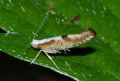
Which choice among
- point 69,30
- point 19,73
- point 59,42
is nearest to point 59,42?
point 59,42

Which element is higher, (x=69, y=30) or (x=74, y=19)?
(x=74, y=19)

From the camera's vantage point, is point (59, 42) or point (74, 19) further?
point (74, 19)

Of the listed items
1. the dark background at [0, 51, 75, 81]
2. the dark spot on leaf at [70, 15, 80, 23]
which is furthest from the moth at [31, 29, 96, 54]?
the dark background at [0, 51, 75, 81]

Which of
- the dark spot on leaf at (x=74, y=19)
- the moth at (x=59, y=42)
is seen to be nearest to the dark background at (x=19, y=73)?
the dark spot on leaf at (x=74, y=19)

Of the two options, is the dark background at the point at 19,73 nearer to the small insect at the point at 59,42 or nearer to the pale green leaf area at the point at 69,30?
the pale green leaf area at the point at 69,30

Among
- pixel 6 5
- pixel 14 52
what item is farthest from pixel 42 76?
pixel 14 52

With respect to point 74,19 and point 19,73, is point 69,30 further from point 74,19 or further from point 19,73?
point 19,73
